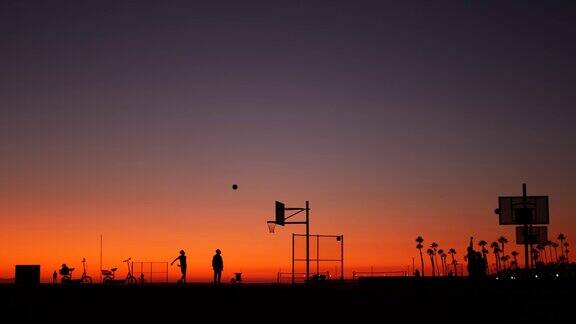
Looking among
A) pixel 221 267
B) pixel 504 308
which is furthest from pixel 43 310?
pixel 221 267

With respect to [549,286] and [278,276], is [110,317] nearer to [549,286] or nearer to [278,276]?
[549,286]

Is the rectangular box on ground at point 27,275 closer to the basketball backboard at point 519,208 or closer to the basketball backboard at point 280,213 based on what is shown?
the basketball backboard at point 280,213

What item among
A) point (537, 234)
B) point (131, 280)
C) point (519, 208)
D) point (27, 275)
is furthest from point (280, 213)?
point (537, 234)

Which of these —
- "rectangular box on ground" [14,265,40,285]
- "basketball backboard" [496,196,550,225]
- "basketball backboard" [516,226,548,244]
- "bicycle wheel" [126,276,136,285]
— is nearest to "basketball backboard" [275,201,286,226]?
"bicycle wheel" [126,276,136,285]

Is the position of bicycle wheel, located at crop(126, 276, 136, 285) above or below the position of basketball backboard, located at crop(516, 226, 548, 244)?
below

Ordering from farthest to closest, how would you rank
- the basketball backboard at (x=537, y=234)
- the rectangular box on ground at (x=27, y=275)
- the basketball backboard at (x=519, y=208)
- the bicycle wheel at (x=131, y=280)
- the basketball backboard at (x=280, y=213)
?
1. the basketball backboard at (x=280, y=213)
2. the bicycle wheel at (x=131, y=280)
3. the basketball backboard at (x=537, y=234)
4. the basketball backboard at (x=519, y=208)
5. the rectangular box on ground at (x=27, y=275)

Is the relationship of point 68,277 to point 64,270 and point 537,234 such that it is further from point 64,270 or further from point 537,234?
point 537,234

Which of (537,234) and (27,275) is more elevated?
(537,234)

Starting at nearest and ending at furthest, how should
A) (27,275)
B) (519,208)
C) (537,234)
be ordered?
(27,275), (519,208), (537,234)

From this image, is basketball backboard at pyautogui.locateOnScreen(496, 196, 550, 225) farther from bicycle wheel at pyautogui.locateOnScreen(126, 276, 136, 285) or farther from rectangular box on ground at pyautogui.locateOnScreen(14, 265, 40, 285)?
rectangular box on ground at pyautogui.locateOnScreen(14, 265, 40, 285)

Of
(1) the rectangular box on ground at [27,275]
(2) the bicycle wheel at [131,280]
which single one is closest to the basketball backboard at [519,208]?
(2) the bicycle wheel at [131,280]

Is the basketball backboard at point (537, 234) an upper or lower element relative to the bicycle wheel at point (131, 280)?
upper

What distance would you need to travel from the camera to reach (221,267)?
139ft

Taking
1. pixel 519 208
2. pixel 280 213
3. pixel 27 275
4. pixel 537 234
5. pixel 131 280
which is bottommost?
pixel 131 280
